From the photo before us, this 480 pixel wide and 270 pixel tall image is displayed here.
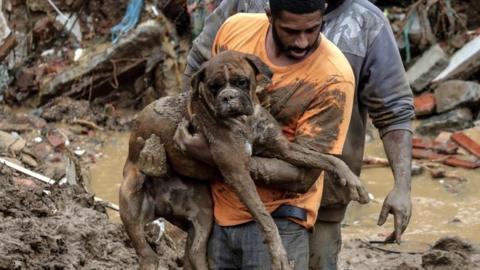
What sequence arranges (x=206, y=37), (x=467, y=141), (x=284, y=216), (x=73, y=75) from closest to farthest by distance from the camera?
(x=284, y=216) → (x=206, y=37) → (x=467, y=141) → (x=73, y=75)

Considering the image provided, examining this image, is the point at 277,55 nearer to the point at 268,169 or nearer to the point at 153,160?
the point at 268,169

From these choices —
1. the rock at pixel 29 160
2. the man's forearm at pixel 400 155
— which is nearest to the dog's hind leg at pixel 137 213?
the man's forearm at pixel 400 155

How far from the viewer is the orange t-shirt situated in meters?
3.63

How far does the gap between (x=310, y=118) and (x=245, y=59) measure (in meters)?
0.37

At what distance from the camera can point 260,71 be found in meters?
3.52

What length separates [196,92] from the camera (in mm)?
3623

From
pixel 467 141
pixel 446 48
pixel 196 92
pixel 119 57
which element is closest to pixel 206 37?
pixel 196 92

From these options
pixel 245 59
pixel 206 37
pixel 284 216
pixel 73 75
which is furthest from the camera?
pixel 73 75

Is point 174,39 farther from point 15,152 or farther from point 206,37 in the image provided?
point 206,37

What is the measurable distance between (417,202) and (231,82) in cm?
567

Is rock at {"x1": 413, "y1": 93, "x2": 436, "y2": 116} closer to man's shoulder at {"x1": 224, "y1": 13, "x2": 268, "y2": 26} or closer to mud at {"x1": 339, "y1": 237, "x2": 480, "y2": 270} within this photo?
mud at {"x1": 339, "y1": 237, "x2": 480, "y2": 270}

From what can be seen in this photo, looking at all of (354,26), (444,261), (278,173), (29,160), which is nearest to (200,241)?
(278,173)

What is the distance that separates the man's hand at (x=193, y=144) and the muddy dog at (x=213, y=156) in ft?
0.09

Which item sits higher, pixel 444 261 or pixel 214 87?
pixel 214 87
